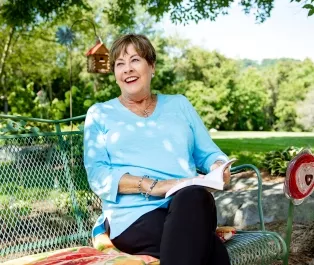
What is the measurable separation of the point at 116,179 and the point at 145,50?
640 millimetres

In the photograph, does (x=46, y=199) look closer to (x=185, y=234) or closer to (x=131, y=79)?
(x=131, y=79)

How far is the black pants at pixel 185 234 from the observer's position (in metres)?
1.92

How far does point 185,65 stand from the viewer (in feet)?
119

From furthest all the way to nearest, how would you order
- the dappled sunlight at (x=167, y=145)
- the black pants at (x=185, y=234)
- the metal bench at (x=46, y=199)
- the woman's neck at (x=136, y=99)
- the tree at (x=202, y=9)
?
1. the tree at (x=202, y=9)
2. the metal bench at (x=46, y=199)
3. the woman's neck at (x=136, y=99)
4. the dappled sunlight at (x=167, y=145)
5. the black pants at (x=185, y=234)

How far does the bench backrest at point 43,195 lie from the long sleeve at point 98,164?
0.46m

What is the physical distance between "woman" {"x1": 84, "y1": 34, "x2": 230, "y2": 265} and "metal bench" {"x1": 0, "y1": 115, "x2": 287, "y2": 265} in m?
0.42

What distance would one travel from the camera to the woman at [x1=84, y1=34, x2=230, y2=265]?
207cm

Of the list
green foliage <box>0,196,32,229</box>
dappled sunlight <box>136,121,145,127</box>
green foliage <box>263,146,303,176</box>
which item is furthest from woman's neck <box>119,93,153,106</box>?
green foliage <box>263,146,303,176</box>

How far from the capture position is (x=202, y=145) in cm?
258

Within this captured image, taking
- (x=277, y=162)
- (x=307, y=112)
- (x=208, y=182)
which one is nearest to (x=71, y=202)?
(x=208, y=182)

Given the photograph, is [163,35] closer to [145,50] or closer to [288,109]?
[288,109]

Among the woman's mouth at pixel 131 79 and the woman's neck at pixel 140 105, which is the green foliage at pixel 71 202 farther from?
the woman's mouth at pixel 131 79

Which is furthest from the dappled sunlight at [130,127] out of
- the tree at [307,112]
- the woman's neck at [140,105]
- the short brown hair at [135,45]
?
the tree at [307,112]

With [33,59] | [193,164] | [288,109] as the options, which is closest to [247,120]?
[288,109]
